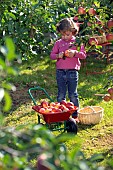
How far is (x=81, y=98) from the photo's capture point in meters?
7.00

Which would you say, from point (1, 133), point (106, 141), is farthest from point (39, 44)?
point (1, 133)

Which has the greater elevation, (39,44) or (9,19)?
(9,19)

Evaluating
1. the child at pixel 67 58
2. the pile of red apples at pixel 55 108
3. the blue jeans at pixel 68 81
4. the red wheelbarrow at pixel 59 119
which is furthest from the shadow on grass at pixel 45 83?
the pile of red apples at pixel 55 108

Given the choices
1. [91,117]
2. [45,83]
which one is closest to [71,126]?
[91,117]

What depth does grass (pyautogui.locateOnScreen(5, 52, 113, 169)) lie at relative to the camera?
5.20 m

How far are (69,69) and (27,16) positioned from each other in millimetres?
2314

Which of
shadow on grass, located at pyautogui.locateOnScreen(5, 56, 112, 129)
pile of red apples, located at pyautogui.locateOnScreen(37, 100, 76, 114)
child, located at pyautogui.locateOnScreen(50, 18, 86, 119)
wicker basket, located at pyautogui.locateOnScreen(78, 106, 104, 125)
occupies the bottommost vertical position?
shadow on grass, located at pyautogui.locateOnScreen(5, 56, 112, 129)

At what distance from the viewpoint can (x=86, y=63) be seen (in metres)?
9.36

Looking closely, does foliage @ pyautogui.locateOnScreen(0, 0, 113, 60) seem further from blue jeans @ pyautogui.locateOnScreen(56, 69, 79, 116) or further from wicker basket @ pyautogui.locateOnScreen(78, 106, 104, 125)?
wicker basket @ pyautogui.locateOnScreen(78, 106, 104, 125)

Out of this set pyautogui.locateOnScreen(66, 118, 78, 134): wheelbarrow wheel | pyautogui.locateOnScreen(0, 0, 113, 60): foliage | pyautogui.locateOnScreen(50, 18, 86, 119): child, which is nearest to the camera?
pyautogui.locateOnScreen(66, 118, 78, 134): wheelbarrow wheel

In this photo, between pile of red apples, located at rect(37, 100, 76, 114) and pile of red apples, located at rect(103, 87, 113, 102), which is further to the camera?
pile of red apples, located at rect(37, 100, 76, 114)

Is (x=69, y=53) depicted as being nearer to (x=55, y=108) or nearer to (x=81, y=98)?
(x=55, y=108)

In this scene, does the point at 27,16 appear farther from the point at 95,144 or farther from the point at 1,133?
the point at 1,133

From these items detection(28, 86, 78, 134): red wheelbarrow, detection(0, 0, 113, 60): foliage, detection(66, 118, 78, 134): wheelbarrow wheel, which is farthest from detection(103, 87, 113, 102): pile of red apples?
detection(0, 0, 113, 60): foliage
